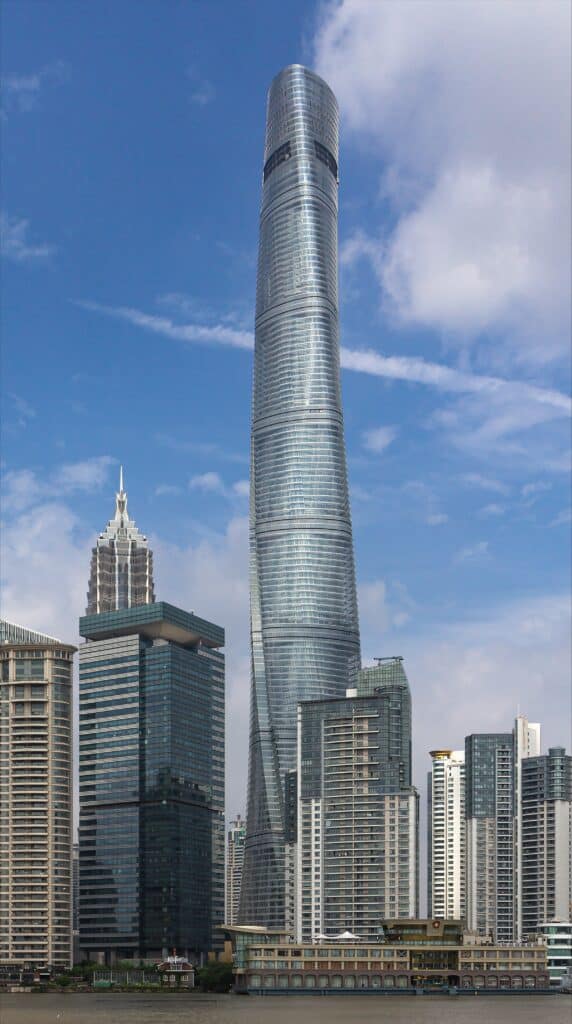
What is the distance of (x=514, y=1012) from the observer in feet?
614

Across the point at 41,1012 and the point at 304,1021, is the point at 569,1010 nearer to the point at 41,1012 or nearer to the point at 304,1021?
the point at 304,1021

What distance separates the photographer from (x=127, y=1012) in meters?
182

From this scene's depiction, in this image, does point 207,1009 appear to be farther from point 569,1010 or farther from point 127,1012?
point 569,1010

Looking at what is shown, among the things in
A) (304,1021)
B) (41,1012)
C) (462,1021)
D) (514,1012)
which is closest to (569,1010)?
(514,1012)

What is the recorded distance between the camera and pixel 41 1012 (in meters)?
185

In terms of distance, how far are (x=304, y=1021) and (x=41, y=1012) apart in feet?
123

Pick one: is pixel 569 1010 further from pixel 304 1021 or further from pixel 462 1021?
pixel 304 1021

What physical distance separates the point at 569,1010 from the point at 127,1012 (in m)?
53.5

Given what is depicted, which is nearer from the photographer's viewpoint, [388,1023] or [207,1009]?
[388,1023]

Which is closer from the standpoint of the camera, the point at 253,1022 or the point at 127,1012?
the point at 253,1022

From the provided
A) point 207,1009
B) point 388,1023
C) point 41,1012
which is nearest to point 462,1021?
point 388,1023

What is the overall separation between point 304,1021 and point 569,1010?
144ft

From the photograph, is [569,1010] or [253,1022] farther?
[569,1010]

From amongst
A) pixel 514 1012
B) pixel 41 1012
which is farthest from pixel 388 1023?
pixel 41 1012
